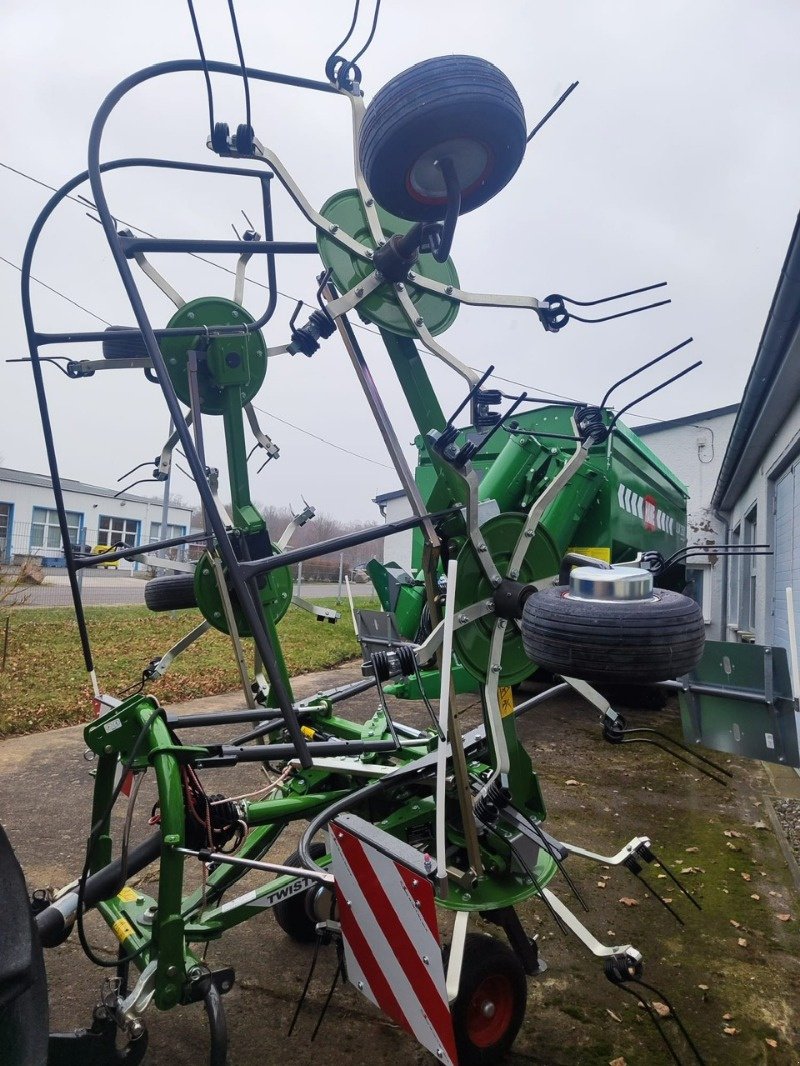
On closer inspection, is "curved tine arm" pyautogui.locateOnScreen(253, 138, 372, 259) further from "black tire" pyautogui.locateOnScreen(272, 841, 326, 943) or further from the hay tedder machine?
"black tire" pyautogui.locateOnScreen(272, 841, 326, 943)

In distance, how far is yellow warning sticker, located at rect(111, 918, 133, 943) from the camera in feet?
7.57

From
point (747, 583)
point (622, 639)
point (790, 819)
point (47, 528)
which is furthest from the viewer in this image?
point (47, 528)

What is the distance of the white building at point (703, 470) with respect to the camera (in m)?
16.4

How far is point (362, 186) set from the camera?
244 cm

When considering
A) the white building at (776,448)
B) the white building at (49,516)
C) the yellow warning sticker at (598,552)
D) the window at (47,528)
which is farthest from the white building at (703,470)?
the window at (47,528)

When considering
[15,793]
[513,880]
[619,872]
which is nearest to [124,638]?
[15,793]

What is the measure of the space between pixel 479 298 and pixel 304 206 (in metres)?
0.66

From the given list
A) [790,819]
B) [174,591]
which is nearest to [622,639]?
[174,591]

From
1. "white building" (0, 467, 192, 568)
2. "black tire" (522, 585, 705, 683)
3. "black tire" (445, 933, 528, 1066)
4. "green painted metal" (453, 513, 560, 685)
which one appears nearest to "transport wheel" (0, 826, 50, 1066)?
"black tire" (522, 585, 705, 683)

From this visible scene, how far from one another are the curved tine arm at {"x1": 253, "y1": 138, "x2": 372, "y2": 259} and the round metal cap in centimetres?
136

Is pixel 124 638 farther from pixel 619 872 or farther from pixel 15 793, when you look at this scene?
pixel 619 872

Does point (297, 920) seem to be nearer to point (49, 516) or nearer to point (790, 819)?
point (790, 819)

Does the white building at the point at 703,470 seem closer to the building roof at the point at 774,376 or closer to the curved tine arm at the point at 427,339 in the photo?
the building roof at the point at 774,376

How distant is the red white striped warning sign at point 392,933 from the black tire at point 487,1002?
34 centimetres
